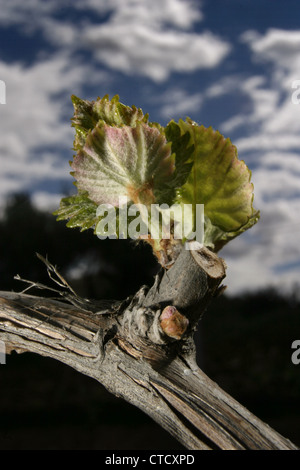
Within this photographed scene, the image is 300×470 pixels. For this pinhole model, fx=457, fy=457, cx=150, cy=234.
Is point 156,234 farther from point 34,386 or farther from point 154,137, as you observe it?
point 34,386

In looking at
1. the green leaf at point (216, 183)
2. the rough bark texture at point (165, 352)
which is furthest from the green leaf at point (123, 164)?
the rough bark texture at point (165, 352)

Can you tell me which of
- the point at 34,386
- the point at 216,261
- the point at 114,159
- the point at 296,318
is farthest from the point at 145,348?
the point at 296,318

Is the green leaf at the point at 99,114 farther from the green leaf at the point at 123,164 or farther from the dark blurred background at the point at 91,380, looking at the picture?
the dark blurred background at the point at 91,380

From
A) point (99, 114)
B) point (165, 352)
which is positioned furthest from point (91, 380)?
point (99, 114)

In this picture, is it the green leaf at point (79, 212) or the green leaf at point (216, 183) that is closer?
the green leaf at point (216, 183)

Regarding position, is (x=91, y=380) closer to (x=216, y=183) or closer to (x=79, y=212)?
(x=79, y=212)
